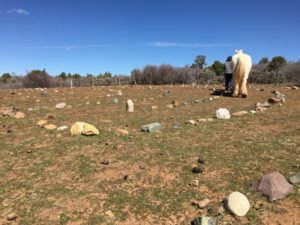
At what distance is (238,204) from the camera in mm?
2705

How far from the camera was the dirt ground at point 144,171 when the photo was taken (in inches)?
110

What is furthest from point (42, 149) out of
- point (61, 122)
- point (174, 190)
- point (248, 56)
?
point (248, 56)

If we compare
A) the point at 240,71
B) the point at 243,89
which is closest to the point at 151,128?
the point at 240,71

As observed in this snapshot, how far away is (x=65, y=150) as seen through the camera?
186 inches

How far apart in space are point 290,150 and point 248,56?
8.05 m

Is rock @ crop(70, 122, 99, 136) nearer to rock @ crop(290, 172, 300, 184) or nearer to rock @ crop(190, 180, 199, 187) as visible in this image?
rock @ crop(190, 180, 199, 187)

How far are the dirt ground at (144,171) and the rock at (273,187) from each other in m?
0.07

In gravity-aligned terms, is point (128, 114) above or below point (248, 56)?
below

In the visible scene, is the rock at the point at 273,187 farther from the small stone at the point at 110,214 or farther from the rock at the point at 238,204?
the small stone at the point at 110,214

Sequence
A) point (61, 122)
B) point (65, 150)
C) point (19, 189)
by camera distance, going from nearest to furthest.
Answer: point (19, 189) < point (65, 150) < point (61, 122)

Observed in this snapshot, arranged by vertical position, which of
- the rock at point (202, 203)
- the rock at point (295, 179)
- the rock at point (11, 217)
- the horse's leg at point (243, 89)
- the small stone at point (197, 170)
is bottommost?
the rock at point (11, 217)

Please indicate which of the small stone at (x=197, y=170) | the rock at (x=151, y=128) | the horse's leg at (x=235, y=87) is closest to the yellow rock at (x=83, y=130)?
the rock at (x=151, y=128)

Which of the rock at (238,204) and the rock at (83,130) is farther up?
the rock at (83,130)

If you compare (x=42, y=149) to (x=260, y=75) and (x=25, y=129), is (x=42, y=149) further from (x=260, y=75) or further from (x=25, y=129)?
(x=260, y=75)
